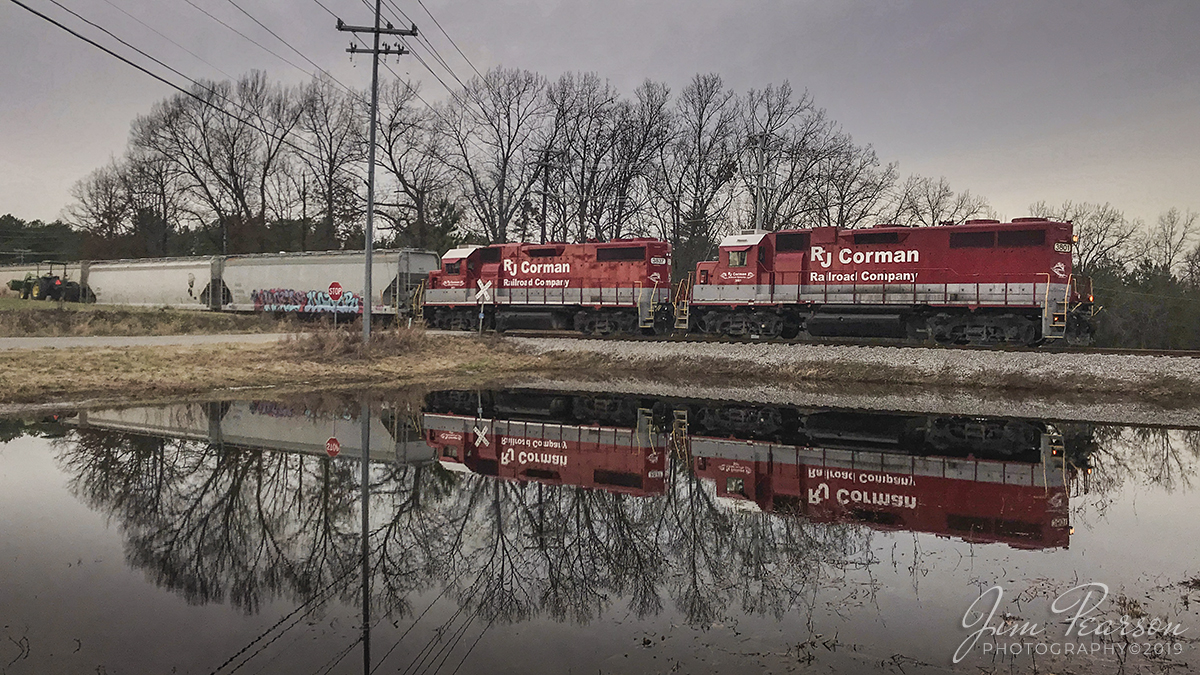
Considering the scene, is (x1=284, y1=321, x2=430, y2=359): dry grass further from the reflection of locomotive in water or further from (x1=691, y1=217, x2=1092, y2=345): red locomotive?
(x1=691, y1=217, x2=1092, y2=345): red locomotive

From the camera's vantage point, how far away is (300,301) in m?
33.2

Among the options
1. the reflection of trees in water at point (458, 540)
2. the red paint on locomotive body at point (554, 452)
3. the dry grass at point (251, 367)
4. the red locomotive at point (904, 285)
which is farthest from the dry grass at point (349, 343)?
the reflection of trees in water at point (458, 540)

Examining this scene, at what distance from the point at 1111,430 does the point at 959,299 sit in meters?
9.29

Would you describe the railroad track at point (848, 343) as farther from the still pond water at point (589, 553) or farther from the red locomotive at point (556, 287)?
the still pond water at point (589, 553)

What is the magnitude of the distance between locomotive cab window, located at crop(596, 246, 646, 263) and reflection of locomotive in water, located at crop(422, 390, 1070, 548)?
1206 centimetres

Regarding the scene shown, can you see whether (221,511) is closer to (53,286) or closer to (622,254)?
(622,254)

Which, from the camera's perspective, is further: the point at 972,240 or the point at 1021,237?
the point at 972,240

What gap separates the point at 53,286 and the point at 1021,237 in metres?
45.6

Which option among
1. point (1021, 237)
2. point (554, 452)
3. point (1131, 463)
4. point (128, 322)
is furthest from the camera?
point (128, 322)

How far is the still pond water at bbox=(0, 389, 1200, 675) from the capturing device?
453 centimetres

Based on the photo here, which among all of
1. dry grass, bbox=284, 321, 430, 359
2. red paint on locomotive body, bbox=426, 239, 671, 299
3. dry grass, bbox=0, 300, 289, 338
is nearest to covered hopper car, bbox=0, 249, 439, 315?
dry grass, bbox=0, 300, 289, 338

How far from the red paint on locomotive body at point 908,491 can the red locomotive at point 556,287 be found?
16.5 metres

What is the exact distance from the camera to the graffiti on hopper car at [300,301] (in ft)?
106

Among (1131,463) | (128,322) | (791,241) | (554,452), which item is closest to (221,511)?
(554,452)
